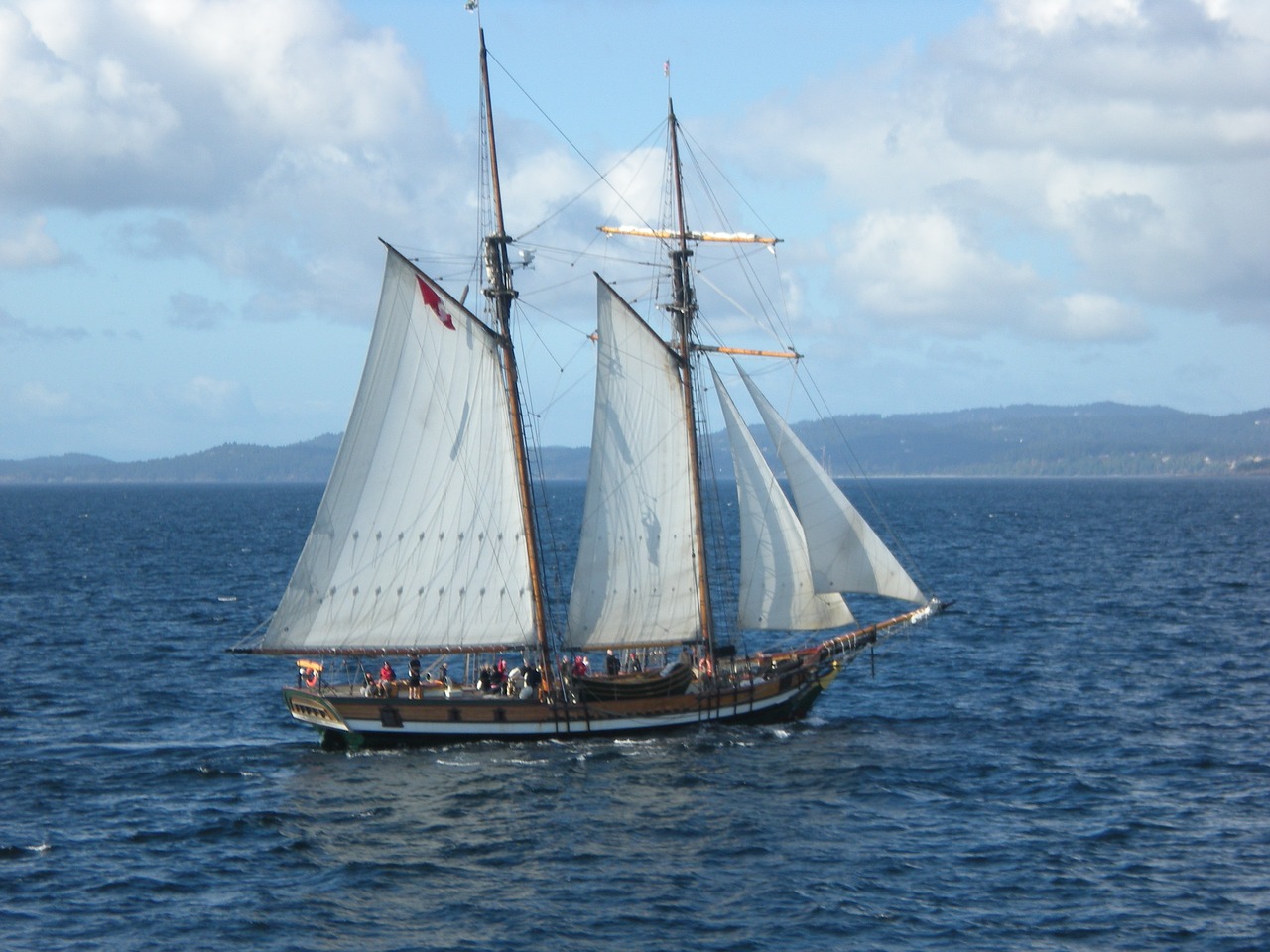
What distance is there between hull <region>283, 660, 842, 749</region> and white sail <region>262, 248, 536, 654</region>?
2.13m

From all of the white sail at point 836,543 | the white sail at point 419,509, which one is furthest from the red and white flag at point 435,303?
the white sail at point 836,543

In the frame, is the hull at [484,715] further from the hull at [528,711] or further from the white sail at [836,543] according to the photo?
the white sail at [836,543]

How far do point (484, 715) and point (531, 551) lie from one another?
6304 millimetres

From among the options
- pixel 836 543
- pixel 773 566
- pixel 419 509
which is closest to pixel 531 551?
pixel 419 509

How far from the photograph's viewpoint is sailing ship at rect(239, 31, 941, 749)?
53.2m

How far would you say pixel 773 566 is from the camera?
56.9 m

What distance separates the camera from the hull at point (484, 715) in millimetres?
52969

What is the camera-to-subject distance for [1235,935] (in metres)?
34.8

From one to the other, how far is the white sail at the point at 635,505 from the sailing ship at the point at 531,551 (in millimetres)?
77

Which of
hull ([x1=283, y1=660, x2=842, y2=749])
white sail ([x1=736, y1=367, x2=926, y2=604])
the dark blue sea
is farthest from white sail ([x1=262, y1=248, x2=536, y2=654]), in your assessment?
white sail ([x1=736, y1=367, x2=926, y2=604])

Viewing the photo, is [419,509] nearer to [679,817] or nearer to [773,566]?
[773,566]

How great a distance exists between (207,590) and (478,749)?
58489mm

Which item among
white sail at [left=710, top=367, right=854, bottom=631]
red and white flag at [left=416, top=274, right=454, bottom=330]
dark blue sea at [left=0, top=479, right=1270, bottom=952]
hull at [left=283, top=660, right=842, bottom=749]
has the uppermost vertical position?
red and white flag at [left=416, top=274, right=454, bottom=330]

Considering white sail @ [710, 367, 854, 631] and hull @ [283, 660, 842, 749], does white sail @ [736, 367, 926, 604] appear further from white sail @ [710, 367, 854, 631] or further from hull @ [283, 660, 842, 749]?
hull @ [283, 660, 842, 749]
